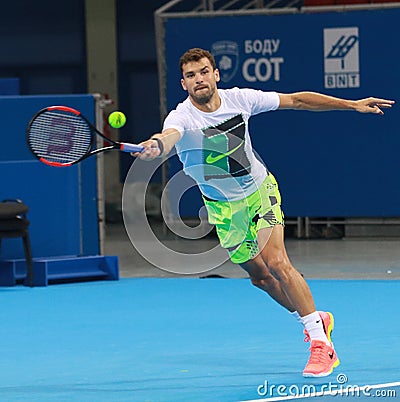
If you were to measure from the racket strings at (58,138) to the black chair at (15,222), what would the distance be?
4358 millimetres

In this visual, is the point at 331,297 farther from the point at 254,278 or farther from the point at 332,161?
the point at 332,161

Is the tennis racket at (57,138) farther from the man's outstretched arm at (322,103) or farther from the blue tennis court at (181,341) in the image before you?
the blue tennis court at (181,341)

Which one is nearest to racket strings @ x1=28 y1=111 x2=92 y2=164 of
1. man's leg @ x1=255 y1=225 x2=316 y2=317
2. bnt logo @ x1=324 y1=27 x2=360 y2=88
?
man's leg @ x1=255 y1=225 x2=316 y2=317

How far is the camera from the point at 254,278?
24.6 feet

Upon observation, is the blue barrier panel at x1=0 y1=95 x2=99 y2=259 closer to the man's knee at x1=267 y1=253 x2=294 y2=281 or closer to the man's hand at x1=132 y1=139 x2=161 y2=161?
the man's knee at x1=267 y1=253 x2=294 y2=281

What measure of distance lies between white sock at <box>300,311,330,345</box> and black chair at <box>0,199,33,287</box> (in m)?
5.27

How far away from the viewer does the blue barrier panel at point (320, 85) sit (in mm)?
15648

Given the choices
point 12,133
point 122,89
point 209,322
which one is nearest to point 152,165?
point 12,133

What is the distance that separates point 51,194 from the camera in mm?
12664

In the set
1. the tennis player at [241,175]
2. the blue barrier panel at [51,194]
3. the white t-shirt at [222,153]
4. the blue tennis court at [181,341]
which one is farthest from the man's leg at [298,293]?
the blue barrier panel at [51,194]

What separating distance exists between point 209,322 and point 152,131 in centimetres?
1232

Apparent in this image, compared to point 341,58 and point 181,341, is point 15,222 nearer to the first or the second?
point 181,341

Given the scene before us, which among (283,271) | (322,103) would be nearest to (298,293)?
(283,271)

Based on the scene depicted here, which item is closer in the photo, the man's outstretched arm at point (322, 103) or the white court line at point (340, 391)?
the white court line at point (340, 391)
